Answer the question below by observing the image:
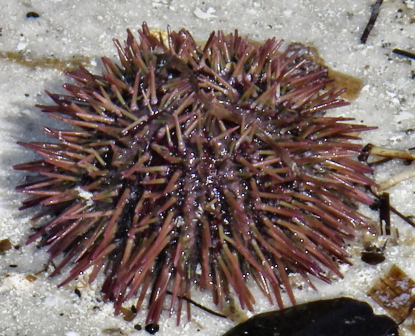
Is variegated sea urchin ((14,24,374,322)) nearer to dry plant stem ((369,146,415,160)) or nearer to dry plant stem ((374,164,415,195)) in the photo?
dry plant stem ((374,164,415,195))

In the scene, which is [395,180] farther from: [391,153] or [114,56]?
[114,56]

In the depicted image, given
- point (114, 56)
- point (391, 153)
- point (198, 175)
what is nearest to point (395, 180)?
point (391, 153)

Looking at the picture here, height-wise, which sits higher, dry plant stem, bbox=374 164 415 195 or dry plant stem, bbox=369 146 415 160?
dry plant stem, bbox=369 146 415 160

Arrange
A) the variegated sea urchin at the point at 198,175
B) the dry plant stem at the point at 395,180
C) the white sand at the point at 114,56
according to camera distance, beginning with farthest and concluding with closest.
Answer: the dry plant stem at the point at 395,180 → the white sand at the point at 114,56 → the variegated sea urchin at the point at 198,175

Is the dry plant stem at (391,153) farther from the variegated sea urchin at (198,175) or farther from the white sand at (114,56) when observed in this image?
the variegated sea urchin at (198,175)

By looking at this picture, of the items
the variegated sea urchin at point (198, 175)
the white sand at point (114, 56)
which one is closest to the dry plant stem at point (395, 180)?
the white sand at point (114, 56)

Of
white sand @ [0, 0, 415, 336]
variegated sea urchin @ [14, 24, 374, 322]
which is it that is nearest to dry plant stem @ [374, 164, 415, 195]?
white sand @ [0, 0, 415, 336]
